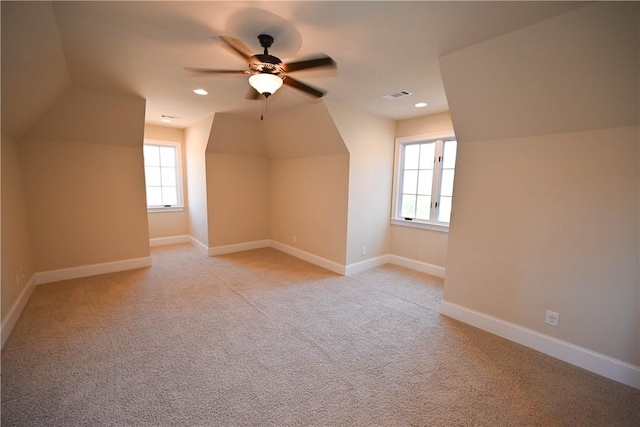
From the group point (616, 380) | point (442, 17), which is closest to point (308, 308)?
point (616, 380)

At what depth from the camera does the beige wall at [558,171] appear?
171cm

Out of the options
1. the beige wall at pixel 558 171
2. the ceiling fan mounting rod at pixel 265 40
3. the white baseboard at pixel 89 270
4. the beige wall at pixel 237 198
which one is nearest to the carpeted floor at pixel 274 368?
the white baseboard at pixel 89 270

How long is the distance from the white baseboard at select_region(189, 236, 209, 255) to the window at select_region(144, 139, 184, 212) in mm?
747

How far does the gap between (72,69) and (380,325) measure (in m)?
3.92

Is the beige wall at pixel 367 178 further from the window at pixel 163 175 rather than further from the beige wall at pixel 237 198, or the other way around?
the window at pixel 163 175

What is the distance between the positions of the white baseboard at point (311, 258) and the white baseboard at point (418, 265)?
1086 millimetres

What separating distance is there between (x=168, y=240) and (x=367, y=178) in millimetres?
4449

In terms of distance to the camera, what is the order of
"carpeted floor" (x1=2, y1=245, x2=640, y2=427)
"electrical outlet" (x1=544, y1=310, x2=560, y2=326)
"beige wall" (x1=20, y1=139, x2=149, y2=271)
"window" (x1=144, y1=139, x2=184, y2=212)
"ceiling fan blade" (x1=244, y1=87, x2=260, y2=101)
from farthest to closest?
"window" (x1=144, y1=139, x2=184, y2=212)
"beige wall" (x1=20, y1=139, x2=149, y2=271)
"ceiling fan blade" (x1=244, y1=87, x2=260, y2=101)
"electrical outlet" (x1=544, y1=310, x2=560, y2=326)
"carpeted floor" (x1=2, y1=245, x2=640, y2=427)

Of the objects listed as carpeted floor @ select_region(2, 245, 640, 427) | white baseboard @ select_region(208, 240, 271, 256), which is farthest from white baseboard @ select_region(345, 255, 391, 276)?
white baseboard @ select_region(208, 240, 271, 256)

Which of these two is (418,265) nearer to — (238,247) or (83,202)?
(238,247)

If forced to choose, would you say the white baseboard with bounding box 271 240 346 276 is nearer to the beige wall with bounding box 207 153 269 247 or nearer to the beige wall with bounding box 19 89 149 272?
the beige wall with bounding box 207 153 269 247

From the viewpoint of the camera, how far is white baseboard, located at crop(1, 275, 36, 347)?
7.47 feet

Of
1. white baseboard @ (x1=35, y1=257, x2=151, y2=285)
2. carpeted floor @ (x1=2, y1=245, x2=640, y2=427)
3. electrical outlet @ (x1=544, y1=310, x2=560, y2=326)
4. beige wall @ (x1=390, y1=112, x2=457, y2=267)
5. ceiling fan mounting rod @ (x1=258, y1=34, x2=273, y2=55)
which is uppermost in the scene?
ceiling fan mounting rod @ (x1=258, y1=34, x2=273, y2=55)

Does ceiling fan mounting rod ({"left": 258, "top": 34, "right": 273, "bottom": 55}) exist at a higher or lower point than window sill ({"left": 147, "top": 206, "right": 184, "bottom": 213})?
higher
